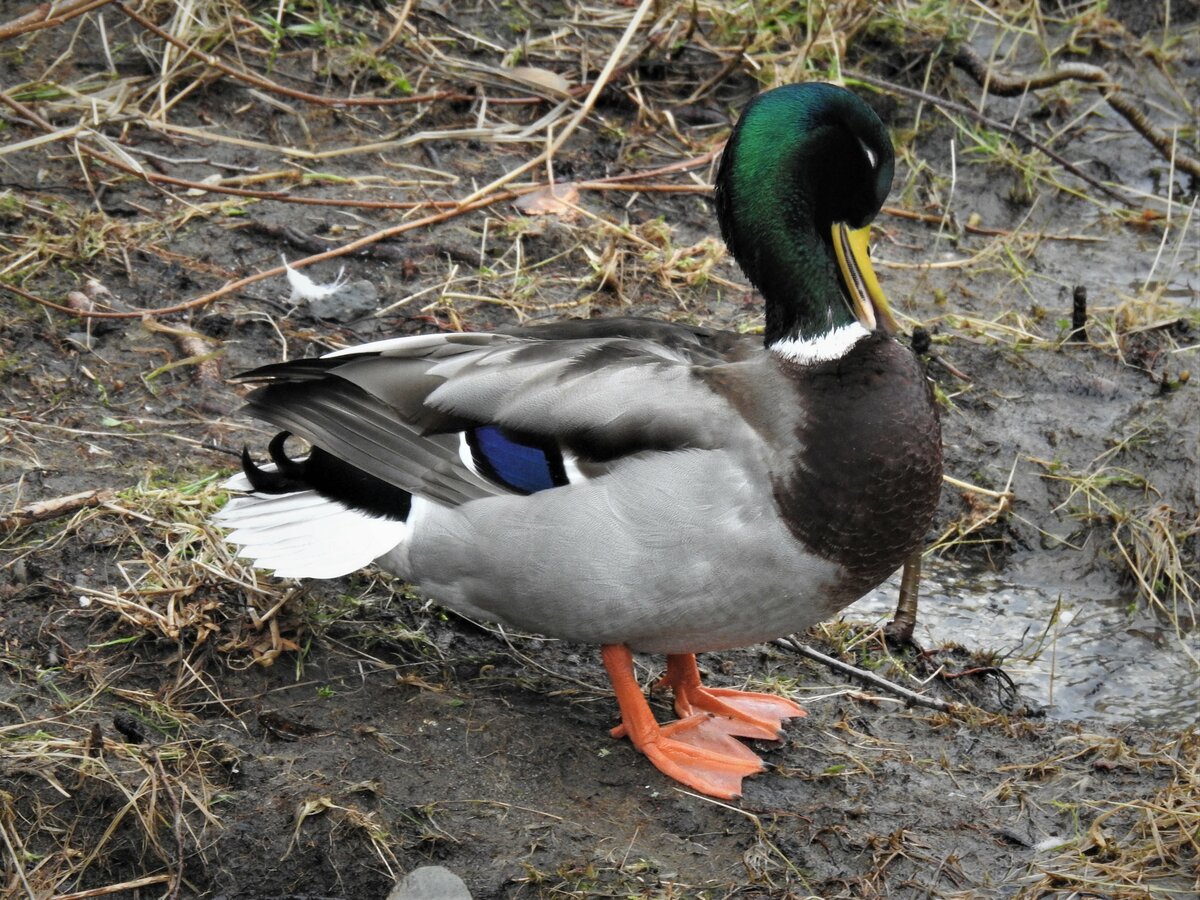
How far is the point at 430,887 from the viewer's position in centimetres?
290

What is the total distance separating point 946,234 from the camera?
591 cm

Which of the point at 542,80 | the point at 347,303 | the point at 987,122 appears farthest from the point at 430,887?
the point at 987,122

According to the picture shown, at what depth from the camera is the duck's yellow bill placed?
355cm

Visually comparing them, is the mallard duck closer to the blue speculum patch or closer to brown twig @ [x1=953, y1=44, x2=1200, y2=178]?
the blue speculum patch

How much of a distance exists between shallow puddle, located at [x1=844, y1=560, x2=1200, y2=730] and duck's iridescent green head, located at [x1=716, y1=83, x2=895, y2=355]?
1.17 metres

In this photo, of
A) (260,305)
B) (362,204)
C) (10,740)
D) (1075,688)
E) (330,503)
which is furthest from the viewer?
(362,204)

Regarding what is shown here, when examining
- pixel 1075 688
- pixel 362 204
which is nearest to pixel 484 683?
pixel 1075 688

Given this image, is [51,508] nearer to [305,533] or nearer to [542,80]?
[305,533]

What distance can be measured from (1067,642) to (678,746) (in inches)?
57.7

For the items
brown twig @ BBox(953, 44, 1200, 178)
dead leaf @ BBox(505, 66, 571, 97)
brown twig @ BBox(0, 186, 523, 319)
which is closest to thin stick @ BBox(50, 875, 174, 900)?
brown twig @ BBox(0, 186, 523, 319)

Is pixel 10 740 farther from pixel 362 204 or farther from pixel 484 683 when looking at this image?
pixel 362 204

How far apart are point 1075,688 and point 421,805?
78.0 inches

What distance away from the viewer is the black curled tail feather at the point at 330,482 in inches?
141

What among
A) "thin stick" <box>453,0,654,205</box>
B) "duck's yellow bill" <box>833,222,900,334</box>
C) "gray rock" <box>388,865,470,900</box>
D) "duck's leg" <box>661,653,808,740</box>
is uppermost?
"duck's yellow bill" <box>833,222,900,334</box>
